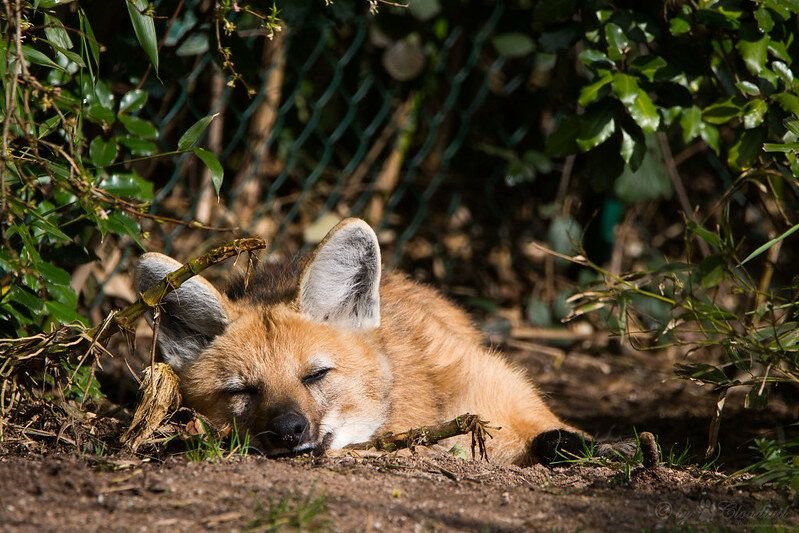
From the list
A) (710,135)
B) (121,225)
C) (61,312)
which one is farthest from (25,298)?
(710,135)

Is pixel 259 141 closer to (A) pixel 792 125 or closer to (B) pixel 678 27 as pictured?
(B) pixel 678 27

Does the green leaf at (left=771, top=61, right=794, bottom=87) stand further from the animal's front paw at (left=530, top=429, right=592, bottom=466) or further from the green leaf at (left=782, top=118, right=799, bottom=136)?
the animal's front paw at (left=530, top=429, right=592, bottom=466)

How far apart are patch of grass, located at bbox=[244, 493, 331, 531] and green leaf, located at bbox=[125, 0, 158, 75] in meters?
1.89

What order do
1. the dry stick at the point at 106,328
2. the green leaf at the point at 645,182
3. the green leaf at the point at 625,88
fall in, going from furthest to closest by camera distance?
1. the green leaf at the point at 645,182
2. the green leaf at the point at 625,88
3. the dry stick at the point at 106,328

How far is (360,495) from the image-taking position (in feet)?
9.60

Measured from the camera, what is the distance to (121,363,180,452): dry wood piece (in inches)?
135

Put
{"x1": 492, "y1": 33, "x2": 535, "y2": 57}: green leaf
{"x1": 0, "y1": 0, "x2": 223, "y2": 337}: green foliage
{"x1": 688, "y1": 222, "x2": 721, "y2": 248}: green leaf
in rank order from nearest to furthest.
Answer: {"x1": 0, "y1": 0, "x2": 223, "y2": 337}: green foliage
{"x1": 688, "y1": 222, "x2": 721, "y2": 248}: green leaf
{"x1": 492, "y1": 33, "x2": 535, "y2": 57}: green leaf

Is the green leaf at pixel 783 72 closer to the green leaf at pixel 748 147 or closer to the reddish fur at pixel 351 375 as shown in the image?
the green leaf at pixel 748 147

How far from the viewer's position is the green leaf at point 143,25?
11.7ft

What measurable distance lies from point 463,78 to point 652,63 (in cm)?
295

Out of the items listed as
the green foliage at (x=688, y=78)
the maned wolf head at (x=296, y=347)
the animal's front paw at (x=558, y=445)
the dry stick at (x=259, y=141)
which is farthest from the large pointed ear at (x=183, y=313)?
the dry stick at (x=259, y=141)

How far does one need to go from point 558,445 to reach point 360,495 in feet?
4.15

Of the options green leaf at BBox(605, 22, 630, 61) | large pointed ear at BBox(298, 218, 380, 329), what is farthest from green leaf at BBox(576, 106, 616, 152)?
large pointed ear at BBox(298, 218, 380, 329)

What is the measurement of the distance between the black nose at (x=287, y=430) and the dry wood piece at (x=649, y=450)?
4.28 ft
